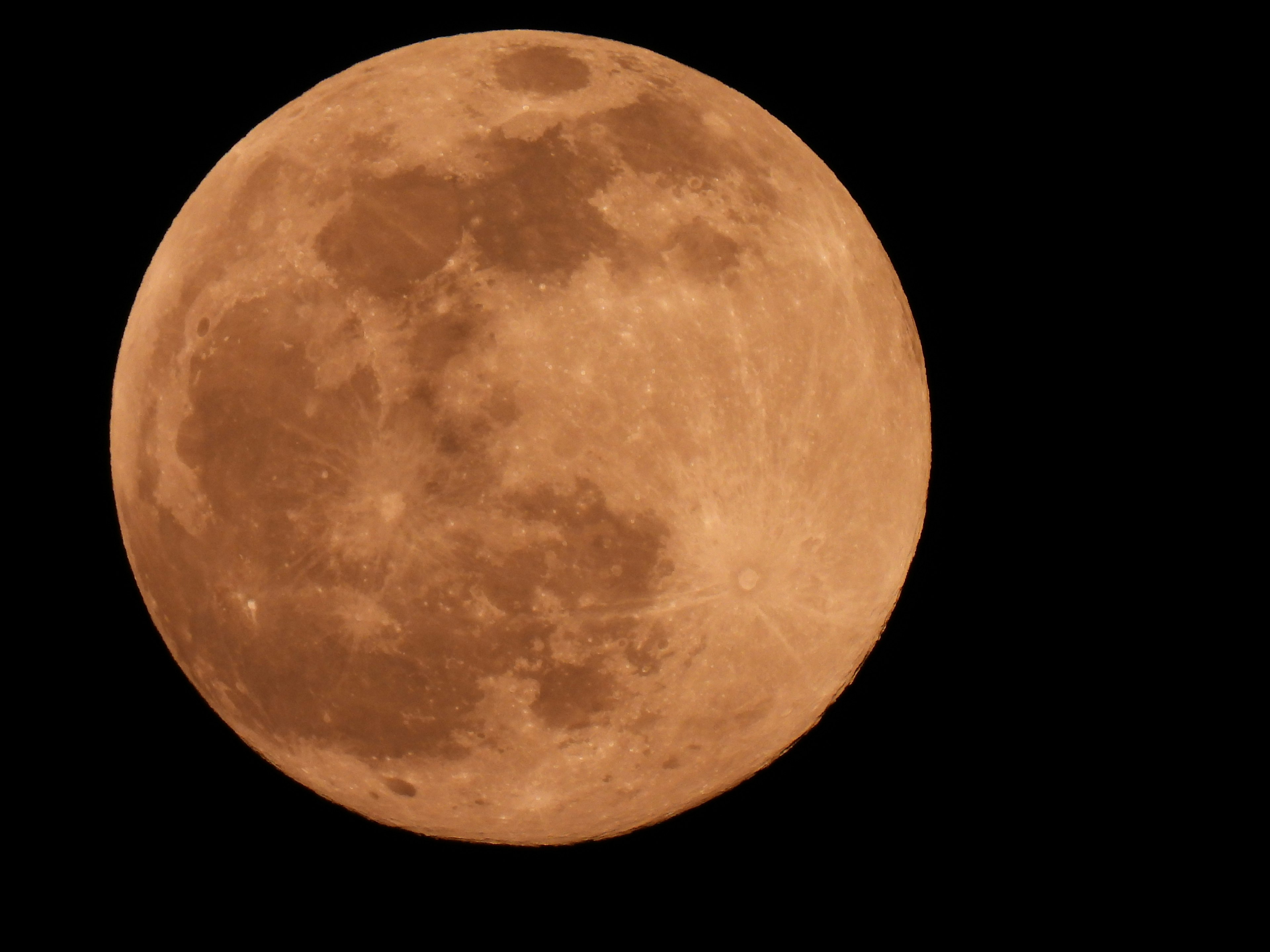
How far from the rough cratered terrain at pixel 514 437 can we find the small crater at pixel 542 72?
0.05 feet

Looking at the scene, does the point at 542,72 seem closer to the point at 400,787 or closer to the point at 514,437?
the point at 514,437

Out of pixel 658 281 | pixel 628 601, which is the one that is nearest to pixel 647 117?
pixel 658 281

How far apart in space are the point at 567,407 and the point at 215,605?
4.57 ft

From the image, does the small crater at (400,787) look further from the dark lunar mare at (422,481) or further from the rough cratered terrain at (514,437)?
the dark lunar mare at (422,481)

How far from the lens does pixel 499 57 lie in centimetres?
346

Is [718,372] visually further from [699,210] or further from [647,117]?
[647,117]

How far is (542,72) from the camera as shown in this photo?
11.1ft

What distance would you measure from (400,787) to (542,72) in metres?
2.46

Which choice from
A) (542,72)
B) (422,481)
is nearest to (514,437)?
(422,481)

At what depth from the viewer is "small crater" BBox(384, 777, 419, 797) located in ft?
11.1

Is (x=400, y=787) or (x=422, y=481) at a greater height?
(x=422, y=481)

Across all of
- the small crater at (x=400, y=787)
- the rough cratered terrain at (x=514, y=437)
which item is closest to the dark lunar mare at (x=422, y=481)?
the rough cratered terrain at (x=514, y=437)

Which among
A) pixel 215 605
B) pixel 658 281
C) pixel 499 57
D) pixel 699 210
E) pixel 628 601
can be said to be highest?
pixel 499 57

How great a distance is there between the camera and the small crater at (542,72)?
10.9 feet
